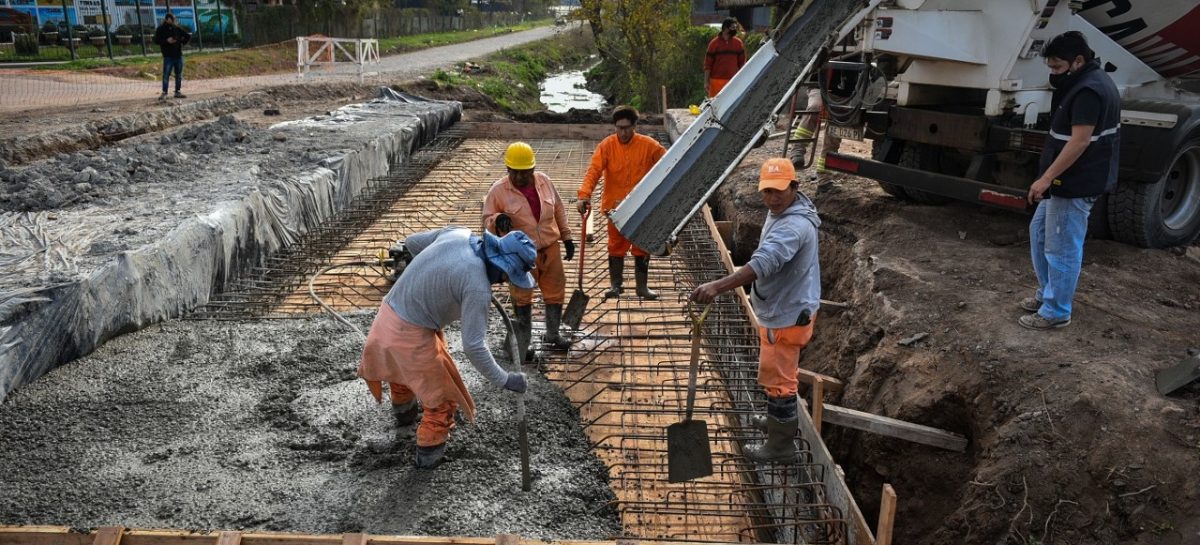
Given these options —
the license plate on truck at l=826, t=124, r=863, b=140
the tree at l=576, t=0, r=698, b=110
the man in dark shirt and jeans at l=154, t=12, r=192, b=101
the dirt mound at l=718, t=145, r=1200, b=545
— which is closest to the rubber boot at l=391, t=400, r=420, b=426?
the dirt mound at l=718, t=145, r=1200, b=545

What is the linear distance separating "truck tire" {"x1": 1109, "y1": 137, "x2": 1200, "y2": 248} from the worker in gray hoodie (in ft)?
10.1

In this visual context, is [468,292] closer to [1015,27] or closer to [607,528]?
[607,528]

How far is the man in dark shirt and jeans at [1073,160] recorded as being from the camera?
4262 millimetres

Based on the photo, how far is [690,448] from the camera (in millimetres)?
4098

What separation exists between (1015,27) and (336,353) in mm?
5171

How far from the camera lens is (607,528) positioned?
12.7 feet

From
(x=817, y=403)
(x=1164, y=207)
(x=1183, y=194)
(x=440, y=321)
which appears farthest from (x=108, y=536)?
(x=1183, y=194)

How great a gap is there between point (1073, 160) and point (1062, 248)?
0.48 meters

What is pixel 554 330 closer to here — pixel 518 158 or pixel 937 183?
pixel 518 158

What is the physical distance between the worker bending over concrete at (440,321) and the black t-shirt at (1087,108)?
298 cm

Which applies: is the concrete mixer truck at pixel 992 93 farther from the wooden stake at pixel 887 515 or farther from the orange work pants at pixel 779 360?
the wooden stake at pixel 887 515

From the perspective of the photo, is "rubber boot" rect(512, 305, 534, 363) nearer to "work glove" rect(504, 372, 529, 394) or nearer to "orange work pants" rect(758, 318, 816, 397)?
"work glove" rect(504, 372, 529, 394)

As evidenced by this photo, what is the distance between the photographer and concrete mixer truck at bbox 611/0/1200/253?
559 centimetres

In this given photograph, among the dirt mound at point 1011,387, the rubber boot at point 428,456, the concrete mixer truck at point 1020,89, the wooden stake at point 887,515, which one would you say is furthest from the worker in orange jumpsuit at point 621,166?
the wooden stake at point 887,515
